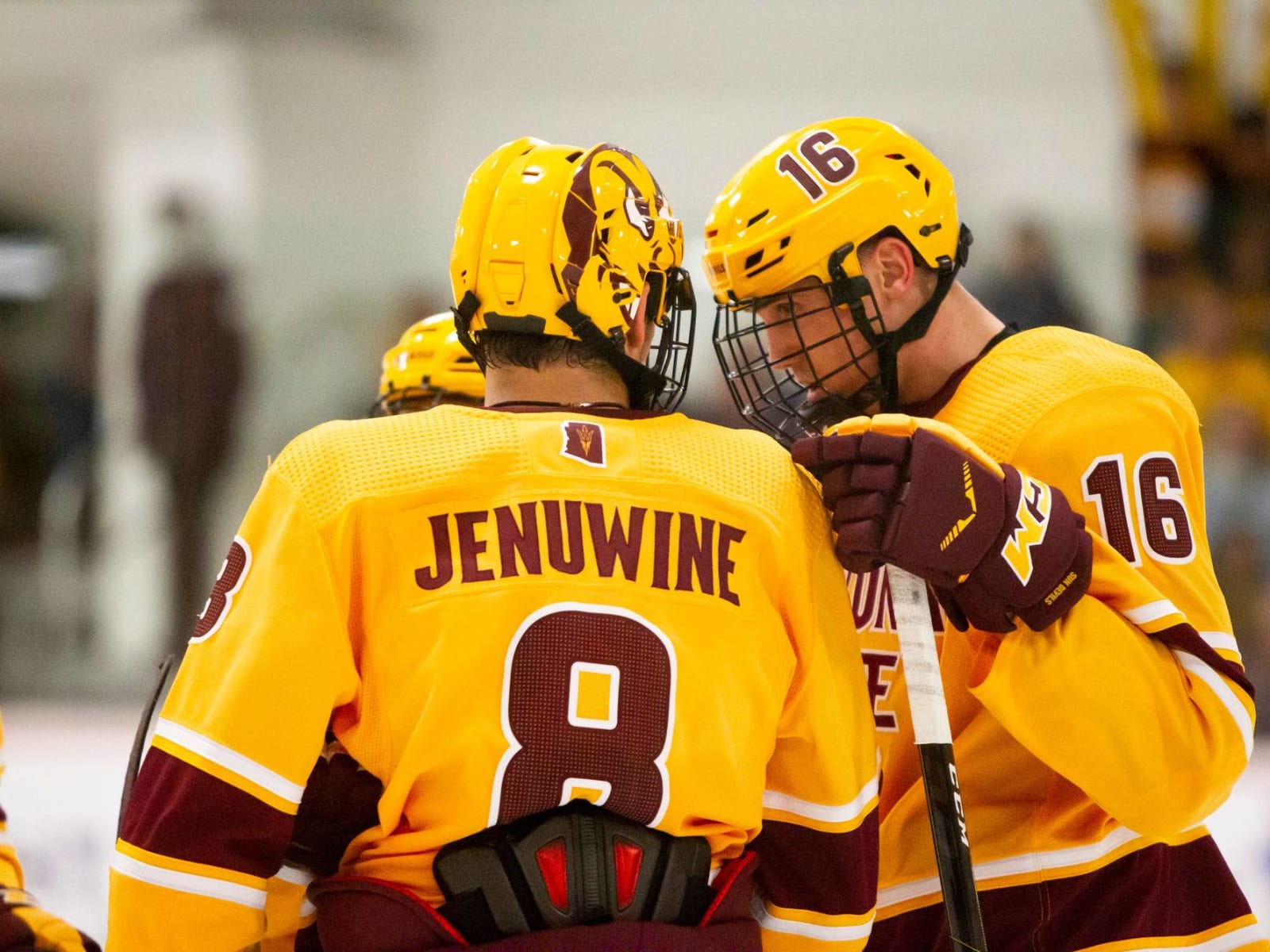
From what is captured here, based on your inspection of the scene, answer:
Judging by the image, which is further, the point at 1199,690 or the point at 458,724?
the point at 1199,690

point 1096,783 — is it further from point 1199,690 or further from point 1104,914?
point 1104,914

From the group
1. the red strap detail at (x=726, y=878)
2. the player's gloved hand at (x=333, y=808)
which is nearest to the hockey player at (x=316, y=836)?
the player's gloved hand at (x=333, y=808)

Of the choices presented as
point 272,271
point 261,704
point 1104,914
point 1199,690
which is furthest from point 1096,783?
point 272,271

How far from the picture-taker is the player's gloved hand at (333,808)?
171cm

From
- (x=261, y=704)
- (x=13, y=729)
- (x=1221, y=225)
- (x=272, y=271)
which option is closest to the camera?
(x=261, y=704)

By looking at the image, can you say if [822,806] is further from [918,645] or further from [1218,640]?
[1218,640]

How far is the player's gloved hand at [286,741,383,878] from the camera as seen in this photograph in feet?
5.61

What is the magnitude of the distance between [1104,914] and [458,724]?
3.36 ft

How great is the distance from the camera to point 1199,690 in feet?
6.18

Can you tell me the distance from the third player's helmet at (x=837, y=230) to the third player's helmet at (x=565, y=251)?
1.04 feet

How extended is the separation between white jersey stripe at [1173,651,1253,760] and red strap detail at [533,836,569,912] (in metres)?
0.81

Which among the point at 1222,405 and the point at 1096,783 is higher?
the point at 1096,783

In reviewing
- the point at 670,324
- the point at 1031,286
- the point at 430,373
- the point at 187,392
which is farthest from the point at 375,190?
the point at 670,324

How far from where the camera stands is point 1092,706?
1.84 meters
